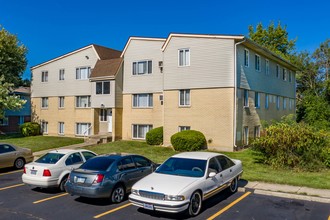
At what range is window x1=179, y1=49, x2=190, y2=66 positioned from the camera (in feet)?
74.2

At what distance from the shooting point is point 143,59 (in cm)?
2625

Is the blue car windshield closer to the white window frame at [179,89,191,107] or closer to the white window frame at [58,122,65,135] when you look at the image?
the white window frame at [179,89,191,107]

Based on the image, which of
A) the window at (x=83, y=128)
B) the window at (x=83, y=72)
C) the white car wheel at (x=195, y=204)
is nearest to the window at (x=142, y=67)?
the window at (x=83, y=72)

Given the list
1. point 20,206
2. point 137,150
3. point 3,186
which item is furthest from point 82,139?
point 20,206

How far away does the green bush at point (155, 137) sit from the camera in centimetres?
2423

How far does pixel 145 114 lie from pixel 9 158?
12.5 m

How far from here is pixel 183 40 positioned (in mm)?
22781

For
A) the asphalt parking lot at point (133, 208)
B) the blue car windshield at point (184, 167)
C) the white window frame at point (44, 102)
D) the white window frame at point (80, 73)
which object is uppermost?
the white window frame at point (80, 73)

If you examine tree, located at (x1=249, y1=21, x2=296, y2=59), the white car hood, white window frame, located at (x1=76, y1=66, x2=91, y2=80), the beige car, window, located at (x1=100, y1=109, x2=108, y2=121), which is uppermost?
tree, located at (x1=249, y1=21, x2=296, y2=59)

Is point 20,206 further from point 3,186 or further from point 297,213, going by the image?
point 297,213

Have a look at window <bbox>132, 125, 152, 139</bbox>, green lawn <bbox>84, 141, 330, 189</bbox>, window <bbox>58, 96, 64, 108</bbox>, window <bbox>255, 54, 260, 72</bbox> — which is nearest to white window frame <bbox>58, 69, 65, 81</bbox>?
window <bbox>58, 96, 64, 108</bbox>

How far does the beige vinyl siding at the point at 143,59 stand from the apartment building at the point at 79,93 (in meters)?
0.86

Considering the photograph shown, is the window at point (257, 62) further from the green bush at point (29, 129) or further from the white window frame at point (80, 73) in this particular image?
the green bush at point (29, 129)

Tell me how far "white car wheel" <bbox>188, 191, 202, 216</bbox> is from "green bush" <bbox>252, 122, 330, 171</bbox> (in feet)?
25.4
